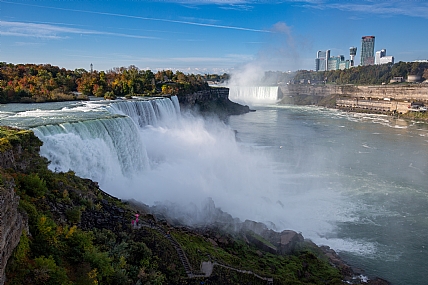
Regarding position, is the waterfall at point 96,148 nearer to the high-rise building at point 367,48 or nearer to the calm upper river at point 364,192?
the calm upper river at point 364,192

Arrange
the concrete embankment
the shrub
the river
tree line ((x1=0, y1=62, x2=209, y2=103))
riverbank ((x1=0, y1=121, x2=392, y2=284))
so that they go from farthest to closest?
1. the concrete embankment
2. tree line ((x1=0, y1=62, x2=209, y2=103))
3. the river
4. the shrub
5. riverbank ((x1=0, y1=121, x2=392, y2=284))

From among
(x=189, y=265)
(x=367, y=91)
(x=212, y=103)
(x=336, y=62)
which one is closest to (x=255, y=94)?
(x=367, y=91)

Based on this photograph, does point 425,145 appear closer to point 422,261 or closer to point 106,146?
point 422,261

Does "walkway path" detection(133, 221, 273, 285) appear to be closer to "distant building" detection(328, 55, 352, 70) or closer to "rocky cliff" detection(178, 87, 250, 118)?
"rocky cliff" detection(178, 87, 250, 118)

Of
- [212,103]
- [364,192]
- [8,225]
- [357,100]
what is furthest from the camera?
[357,100]

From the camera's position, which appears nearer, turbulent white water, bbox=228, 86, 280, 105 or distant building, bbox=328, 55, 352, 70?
turbulent white water, bbox=228, 86, 280, 105

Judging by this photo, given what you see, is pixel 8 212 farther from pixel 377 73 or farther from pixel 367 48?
pixel 367 48

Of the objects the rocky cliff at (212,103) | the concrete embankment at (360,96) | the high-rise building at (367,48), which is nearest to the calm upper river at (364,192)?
the rocky cliff at (212,103)

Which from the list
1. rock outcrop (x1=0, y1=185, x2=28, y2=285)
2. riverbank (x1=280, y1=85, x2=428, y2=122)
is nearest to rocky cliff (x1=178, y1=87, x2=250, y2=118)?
riverbank (x1=280, y1=85, x2=428, y2=122)

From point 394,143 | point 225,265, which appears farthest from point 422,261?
point 394,143
